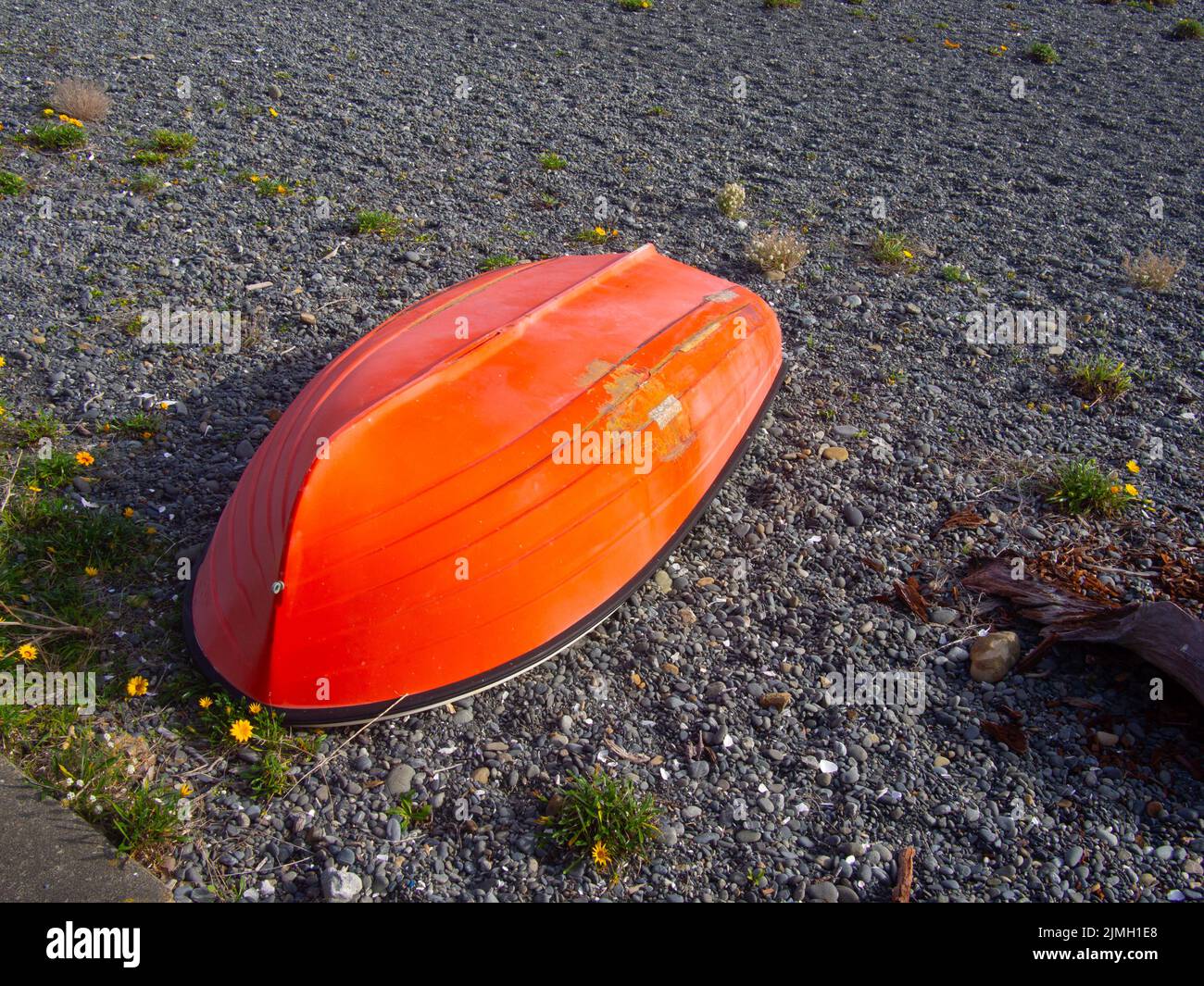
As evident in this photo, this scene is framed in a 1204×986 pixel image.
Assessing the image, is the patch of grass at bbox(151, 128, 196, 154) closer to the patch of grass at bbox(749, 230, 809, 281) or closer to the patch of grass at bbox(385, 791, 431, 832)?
the patch of grass at bbox(749, 230, 809, 281)

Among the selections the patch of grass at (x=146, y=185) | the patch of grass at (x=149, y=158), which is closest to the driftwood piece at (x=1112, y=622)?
the patch of grass at (x=146, y=185)

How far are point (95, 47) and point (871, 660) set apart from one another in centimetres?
1006

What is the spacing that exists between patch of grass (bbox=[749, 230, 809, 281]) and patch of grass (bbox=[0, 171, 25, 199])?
5695 millimetres

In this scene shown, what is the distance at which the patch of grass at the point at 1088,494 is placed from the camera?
4785 millimetres

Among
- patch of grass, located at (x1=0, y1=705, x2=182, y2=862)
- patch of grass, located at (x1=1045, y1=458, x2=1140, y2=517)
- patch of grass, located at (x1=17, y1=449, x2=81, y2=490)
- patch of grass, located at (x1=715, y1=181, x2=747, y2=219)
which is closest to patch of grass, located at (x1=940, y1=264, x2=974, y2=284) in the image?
patch of grass, located at (x1=715, y1=181, x2=747, y2=219)

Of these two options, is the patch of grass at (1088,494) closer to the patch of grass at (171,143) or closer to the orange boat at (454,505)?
the orange boat at (454,505)

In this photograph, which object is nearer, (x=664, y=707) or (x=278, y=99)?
(x=664, y=707)

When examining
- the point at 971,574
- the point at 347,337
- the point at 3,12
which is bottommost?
the point at 971,574

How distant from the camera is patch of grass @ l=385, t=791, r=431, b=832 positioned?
3.44 metres

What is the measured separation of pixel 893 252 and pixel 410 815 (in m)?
5.51

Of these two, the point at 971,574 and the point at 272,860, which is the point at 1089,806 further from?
the point at 272,860

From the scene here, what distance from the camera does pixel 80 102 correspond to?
26.2 feet

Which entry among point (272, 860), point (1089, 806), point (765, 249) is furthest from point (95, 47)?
point (1089, 806)

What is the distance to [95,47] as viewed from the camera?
9539mm
